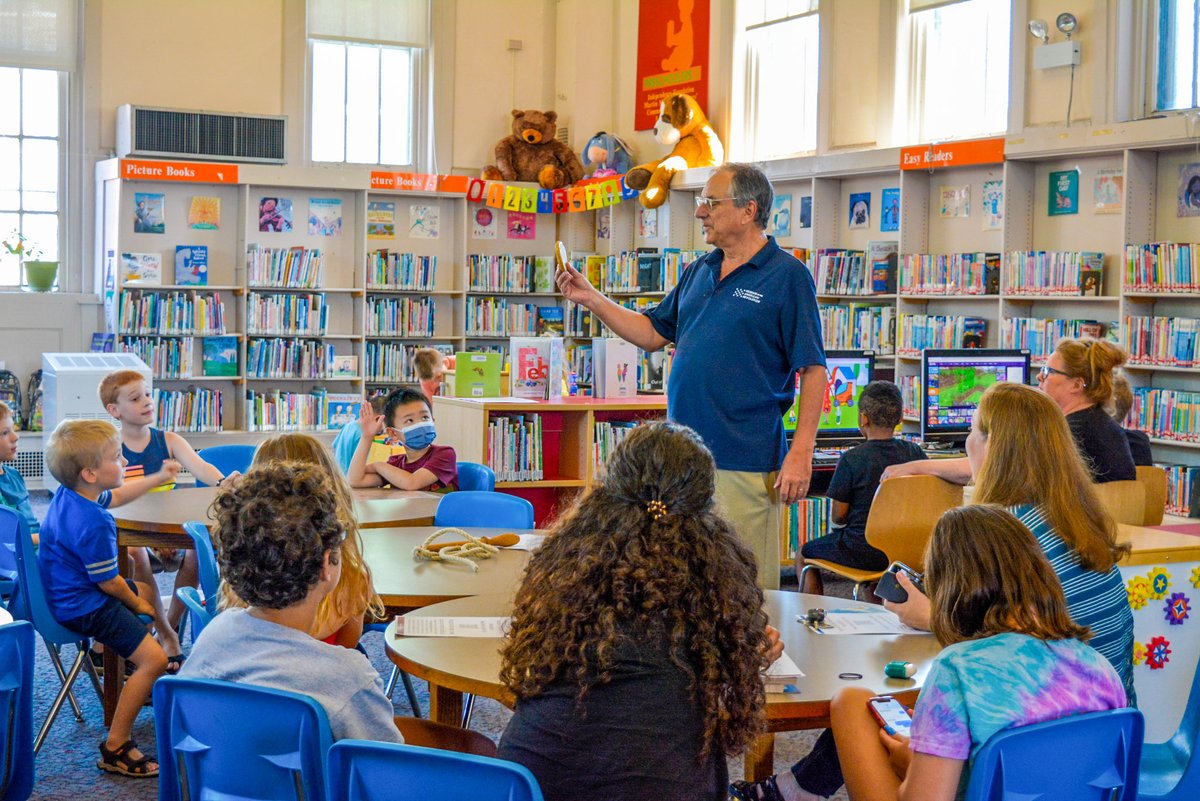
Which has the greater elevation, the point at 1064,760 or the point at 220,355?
the point at 220,355

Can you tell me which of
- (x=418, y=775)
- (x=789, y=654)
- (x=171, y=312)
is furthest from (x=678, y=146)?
(x=418, y=775)

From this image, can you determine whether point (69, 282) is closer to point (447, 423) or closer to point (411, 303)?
point (411, 303)

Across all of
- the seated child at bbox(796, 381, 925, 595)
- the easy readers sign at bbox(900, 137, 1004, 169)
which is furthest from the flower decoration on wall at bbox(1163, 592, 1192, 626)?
the easy readers sign at bbox(900, 137, 1004, 169)

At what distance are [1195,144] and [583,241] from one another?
572 cm

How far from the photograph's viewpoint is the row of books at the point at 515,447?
5957 millimetres

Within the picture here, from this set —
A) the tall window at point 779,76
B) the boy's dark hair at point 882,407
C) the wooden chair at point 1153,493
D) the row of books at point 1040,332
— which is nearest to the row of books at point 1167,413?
the row of books at point 1040,332

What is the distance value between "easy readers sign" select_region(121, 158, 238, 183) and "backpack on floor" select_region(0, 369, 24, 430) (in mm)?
1677

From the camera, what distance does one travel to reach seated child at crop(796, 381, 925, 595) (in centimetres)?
518

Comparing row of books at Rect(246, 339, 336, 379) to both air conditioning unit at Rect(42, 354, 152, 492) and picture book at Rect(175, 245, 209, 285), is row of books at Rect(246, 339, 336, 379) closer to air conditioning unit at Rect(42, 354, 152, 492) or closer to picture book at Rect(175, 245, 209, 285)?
picture book at Rect(175, 245, 209, 285)

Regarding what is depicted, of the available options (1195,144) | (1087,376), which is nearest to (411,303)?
(1195,144)

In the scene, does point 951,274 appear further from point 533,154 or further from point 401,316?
point 401,316

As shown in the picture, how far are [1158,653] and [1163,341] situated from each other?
11.6ft

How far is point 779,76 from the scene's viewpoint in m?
9.55

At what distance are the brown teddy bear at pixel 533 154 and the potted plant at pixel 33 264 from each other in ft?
11.5
